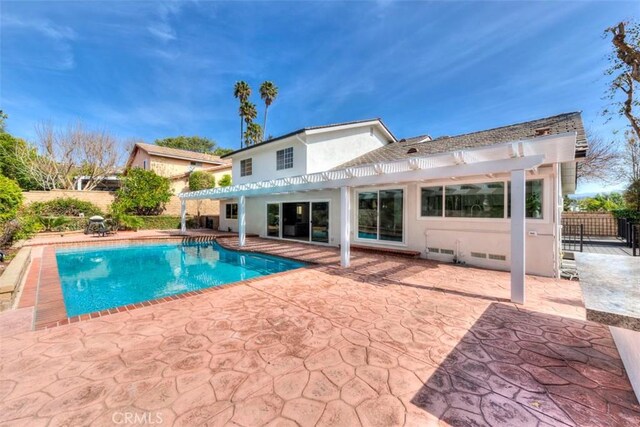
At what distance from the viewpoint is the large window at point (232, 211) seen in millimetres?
22028

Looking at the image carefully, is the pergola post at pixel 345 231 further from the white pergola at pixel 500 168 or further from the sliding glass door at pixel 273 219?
the sliding glass door at pixel 273 219

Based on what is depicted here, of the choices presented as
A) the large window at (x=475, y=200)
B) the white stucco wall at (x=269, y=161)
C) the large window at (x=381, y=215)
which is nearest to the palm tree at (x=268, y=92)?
the white stucco wall at (x=269, y=161)

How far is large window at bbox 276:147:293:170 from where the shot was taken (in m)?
16.0

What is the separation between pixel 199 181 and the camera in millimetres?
27031

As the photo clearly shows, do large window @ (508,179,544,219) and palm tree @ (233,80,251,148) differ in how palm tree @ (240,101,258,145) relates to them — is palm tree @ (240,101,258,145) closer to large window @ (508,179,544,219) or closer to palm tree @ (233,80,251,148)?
palm tree @ (233,80,251,148)

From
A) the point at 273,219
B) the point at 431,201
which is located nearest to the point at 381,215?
the point at 431,201

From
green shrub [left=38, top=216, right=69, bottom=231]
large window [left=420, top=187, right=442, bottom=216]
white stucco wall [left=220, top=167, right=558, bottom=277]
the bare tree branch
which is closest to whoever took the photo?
white stucco wall [left=220, top=167, right=558, bottom=277]

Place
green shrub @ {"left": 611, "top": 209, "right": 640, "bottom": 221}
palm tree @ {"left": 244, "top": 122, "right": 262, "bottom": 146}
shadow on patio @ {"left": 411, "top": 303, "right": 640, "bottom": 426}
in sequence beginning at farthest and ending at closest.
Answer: palm tree @ {"left": 244, "top": 122, "right": 262, "bottom": 146}
green shrub @ {"left": 611, "top": 209, "right": 640, "bottom": 221}
shadow on patio @ {"left": 411, "top": 303, "right": 640, "bottom": 426}

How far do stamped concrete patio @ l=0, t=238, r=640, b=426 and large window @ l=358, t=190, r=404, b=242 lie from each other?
5991mm

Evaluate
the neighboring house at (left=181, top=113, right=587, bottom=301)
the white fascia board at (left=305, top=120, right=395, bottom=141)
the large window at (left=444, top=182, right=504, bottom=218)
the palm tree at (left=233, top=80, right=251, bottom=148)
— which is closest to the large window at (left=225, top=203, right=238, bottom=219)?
the neighboring house at (left=181, top=113, right=587, bottom=301)

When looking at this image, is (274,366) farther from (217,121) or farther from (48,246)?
(217,121)

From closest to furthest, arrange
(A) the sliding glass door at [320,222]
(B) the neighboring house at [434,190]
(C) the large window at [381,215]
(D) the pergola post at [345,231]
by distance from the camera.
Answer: (B) the neighboring house at [434,190] → (D) the pergola post at [345,231] → (C) the large window at [381,215] → (A) the sliding glass door at [320,222]

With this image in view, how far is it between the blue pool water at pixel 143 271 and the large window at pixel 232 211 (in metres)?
6.26

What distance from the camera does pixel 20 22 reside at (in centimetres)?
1200
